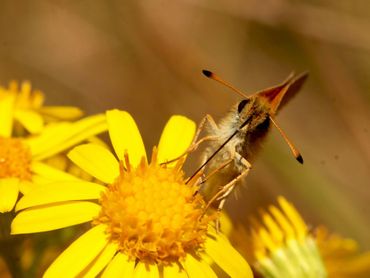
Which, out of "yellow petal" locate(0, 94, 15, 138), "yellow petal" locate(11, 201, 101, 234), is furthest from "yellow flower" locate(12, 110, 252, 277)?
"yellow petal" locate(0, 94, 15, 138)

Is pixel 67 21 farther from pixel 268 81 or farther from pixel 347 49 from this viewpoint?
pixel 347 49

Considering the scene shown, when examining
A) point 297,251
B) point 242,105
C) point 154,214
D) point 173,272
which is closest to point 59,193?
point 154,214

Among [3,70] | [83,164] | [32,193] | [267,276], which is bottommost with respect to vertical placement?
[32,193]

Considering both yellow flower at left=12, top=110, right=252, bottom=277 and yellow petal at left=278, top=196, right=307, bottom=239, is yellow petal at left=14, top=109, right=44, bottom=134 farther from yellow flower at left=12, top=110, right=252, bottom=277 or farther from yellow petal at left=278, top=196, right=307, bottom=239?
yellow petal at left=278, top=196, right=307, bottom=239

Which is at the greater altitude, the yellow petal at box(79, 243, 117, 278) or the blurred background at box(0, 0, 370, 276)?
the blurred background at box(0, 0, 370, 276)

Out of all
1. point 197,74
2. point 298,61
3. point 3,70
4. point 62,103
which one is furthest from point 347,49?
point 3,70

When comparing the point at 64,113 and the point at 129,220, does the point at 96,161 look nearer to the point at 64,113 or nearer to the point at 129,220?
the point at 129,220
